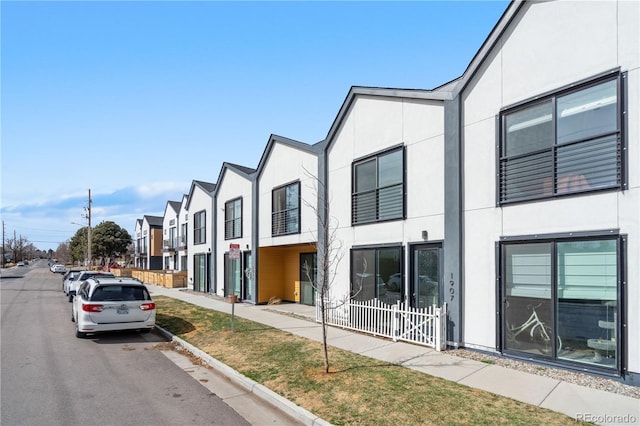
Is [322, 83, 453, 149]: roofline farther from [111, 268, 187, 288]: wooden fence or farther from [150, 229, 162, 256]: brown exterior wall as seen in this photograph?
[150, 229, 162, 256]: brown exterior wall

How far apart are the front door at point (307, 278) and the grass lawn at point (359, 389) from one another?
7.15 metres

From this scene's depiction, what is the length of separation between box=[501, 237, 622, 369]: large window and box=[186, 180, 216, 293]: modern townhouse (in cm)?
1901

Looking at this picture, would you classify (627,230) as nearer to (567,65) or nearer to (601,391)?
(601,391)

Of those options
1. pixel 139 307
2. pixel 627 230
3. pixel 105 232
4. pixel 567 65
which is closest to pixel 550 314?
pixel 627 230

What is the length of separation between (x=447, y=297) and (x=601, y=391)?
3613mm

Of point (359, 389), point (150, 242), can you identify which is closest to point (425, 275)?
point (359, 389)

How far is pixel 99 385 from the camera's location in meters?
7.23

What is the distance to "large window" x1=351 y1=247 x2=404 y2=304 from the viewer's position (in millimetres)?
11398

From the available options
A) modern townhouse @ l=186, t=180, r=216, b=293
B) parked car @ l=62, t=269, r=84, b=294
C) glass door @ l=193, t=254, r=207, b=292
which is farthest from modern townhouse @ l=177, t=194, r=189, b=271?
parked car @ l=62, t=269, r=84, b=294

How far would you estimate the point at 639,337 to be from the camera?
6586 mm

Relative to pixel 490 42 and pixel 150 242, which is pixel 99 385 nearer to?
pixel 490 42

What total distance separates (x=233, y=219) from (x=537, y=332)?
16.8 m

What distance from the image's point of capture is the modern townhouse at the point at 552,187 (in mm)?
6980

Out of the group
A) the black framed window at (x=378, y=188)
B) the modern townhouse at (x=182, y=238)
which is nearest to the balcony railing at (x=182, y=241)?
the modern townhouse at (x=182, y=238)
